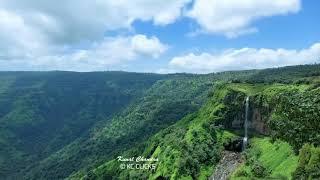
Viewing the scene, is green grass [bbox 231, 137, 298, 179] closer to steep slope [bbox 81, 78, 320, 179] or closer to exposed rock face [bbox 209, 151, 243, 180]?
steep slope [bbox 81, 78, 320, 179]

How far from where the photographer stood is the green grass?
393 ft

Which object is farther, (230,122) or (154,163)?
(154,163)

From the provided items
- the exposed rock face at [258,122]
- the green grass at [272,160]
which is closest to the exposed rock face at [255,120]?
the exposed rock face at [258,122]

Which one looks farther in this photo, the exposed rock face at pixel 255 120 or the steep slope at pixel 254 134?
the exposed rock face at pixel 255 120

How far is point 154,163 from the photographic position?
18762cm

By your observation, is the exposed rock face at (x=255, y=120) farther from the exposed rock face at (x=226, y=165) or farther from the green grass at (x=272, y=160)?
the exposed rock face at (x=226, y=165)

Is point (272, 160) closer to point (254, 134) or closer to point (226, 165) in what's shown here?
point (226, 165)

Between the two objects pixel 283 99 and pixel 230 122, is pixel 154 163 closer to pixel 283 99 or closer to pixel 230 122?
pixel 230 122

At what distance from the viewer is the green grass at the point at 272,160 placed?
11966 cm

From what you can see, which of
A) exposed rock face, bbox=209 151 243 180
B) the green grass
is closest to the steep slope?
the green grass

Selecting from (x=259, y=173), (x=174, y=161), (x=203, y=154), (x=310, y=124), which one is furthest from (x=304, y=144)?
(x=174, y=161)

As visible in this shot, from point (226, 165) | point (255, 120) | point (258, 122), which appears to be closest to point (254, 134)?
point (258, 122)

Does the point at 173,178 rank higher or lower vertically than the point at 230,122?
lower

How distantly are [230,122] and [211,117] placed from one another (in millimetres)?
8584
